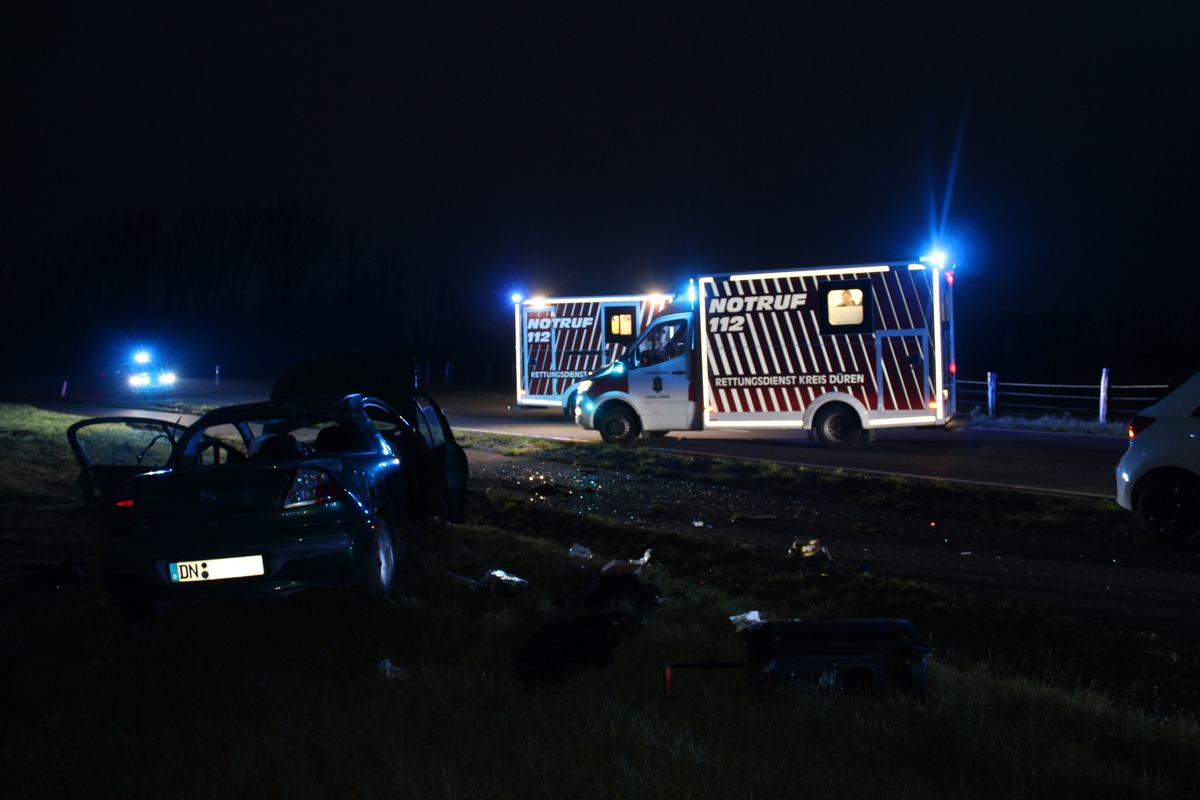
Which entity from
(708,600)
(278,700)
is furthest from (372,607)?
(708,600)

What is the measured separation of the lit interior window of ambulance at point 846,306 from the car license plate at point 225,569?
11.6 metres

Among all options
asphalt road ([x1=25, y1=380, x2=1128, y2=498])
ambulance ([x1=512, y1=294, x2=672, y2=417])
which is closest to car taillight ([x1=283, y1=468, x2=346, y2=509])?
asphalt road ([x1=25, y1=380, x2=1128, y2=498])

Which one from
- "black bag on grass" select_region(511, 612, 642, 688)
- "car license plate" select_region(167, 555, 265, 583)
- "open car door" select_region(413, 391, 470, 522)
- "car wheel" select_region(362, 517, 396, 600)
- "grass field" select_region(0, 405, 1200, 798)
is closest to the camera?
"grass field" select_region(0, 405, 1200, 798)

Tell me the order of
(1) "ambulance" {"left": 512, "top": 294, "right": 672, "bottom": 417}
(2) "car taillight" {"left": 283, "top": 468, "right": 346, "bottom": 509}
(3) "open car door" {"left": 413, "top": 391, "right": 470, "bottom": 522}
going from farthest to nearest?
(1) "ambulance" {"left": 512, "top": 294, "right": 672, "bottom": 417} → (3) "open car door" {"left": 413, "top": 391, "right": 470, "bottom": 522} → (2) "car taillight" {"left": 283, "top": 468, "right": 346, "bottom": 509}

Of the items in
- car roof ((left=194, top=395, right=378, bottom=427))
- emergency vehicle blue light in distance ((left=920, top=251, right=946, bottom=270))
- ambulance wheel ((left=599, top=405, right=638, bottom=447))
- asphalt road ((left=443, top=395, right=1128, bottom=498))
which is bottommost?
asphalt road ((left=443, top=395, right=1128, bottom=498))

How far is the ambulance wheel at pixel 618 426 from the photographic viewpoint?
17.5 metres

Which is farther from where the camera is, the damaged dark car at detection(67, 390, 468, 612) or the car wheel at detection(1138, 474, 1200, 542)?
the car wheel at detection(1138, 474, 1200, 542)

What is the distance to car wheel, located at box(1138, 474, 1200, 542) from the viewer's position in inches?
323

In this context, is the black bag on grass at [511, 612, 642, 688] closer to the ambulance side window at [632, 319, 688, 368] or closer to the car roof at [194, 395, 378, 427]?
the car roof at [194, 395, 378, 427]

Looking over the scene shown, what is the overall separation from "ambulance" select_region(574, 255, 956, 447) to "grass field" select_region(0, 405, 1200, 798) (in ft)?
29.1

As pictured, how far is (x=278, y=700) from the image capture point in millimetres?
4387

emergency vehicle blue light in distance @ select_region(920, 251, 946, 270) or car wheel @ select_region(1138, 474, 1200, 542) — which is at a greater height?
emergency vehicle blue light in distance @ select_region(920, 251, 946, 270)

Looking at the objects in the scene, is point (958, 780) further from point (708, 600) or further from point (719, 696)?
point (708, 600)

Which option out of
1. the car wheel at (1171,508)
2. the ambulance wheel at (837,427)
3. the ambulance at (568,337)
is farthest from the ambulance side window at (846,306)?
the car wheel at (1171,508)
